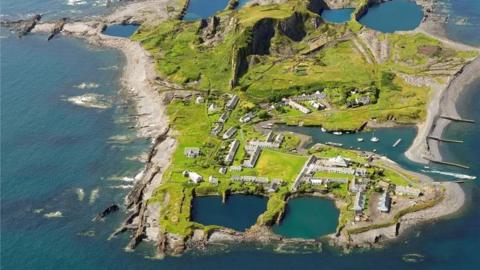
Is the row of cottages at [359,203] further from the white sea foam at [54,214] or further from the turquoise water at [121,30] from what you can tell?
the turquoise water at [121,30]

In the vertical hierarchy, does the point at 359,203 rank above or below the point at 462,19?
below

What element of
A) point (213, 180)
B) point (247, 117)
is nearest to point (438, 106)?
point (247, 117)

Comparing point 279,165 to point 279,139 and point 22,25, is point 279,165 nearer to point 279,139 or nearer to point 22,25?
point 279,139

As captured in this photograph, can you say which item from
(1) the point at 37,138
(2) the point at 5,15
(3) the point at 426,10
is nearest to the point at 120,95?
(1) the point at 37,138

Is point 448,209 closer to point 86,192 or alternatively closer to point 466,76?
point 466,76

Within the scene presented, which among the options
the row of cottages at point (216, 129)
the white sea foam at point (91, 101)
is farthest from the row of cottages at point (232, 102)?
the white sea foam at point (91, 101)

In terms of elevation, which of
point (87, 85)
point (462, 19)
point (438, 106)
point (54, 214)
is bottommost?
point (54, 214)
